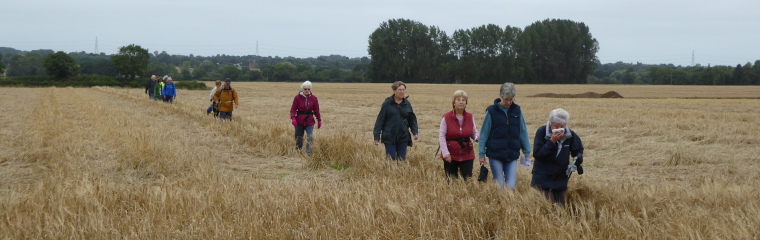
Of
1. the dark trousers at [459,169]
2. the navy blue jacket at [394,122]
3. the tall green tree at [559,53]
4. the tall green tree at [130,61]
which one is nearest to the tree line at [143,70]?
the tall green tree at [130,61]

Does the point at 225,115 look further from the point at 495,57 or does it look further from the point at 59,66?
the point at 495,57

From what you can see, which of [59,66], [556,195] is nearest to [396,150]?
[556,195]

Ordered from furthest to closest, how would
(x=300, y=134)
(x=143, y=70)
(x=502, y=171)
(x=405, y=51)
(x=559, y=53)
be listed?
1. (x=405, y=51)
2. (x=559, y=53)
3. (x=143, y=70)
4. (x=300, y=134)
5. (x=502, y=171)

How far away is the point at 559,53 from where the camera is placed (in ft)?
320

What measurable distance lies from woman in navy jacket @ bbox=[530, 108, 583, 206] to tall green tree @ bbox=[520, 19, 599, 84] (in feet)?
305

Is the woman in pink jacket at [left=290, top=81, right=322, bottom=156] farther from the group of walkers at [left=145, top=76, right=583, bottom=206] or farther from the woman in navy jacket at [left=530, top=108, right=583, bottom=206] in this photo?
the woman in navy jacket at [left=530, top=108, right=583, bottom=206]

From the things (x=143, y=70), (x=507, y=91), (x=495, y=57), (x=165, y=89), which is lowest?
(x=165, y=89)

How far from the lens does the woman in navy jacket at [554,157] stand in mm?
5441

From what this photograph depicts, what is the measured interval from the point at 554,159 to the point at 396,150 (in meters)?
3.07

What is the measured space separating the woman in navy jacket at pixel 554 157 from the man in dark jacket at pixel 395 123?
2.54m

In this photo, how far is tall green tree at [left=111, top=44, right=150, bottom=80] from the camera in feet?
274

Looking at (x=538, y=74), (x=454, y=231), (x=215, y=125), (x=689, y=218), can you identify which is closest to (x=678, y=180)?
(x=689, y=218)

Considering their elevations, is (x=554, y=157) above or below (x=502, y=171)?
above

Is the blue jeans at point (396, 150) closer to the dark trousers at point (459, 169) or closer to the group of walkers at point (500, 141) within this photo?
the group of walkers at point (500, 141)
